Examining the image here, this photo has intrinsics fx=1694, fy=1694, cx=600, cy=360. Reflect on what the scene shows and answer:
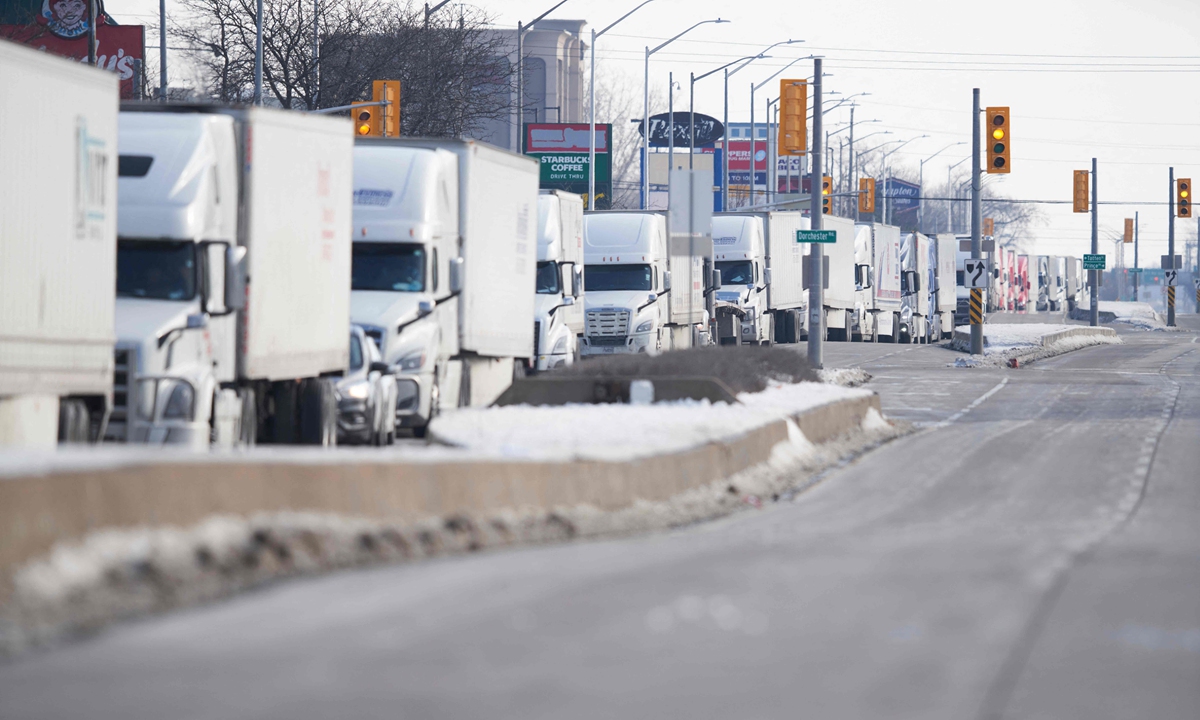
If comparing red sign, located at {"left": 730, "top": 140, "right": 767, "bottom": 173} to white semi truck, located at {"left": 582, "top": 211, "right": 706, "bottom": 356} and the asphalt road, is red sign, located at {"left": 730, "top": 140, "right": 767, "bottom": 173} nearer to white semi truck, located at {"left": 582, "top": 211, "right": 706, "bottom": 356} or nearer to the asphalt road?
white semi truck, located at {"left": 582, "top": 211, "right": 706, "bottom": 356}

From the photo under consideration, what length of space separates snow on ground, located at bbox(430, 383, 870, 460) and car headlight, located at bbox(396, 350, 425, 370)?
1322mm

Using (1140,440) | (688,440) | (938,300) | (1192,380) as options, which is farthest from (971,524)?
(938,300)

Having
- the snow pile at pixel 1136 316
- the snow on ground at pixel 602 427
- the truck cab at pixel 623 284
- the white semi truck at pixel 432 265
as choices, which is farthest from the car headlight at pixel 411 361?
the snow pile at pixel 1136 316

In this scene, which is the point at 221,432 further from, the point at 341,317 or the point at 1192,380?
the point at 1192,380

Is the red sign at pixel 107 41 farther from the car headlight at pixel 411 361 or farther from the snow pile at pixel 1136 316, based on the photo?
the snow pile at pixel 1136 316

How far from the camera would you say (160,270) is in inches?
637

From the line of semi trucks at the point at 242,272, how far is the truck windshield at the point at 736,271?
1769 cm

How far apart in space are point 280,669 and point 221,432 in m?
9.92

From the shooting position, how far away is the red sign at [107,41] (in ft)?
187

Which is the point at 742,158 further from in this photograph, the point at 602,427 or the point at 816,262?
the point at 602,427

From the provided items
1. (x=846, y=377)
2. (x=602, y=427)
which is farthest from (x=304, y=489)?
(x=846, y=377)

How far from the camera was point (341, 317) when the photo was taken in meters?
19.0

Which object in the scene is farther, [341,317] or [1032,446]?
[1032,446]

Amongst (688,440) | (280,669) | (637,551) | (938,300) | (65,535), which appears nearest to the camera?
(280,669)
